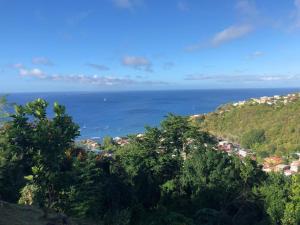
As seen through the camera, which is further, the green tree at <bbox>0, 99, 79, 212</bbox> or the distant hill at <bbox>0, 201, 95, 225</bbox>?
the green tree at <bbox>0, 99, 79, 212</bbox>

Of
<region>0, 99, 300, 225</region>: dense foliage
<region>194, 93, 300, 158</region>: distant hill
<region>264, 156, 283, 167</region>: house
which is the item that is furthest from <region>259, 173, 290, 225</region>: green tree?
<region>194, 93, 300, 158</region>: distant hill

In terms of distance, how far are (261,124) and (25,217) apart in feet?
260

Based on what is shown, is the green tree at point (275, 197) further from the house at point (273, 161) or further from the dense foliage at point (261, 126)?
the dense foliage at point (261, 126)

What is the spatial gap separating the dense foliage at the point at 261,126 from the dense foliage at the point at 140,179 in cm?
4788

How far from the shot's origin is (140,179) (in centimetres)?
2383

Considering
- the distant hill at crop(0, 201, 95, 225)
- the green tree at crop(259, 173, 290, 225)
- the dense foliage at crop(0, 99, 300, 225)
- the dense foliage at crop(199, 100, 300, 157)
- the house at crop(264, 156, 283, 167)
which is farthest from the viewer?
the dense foliage at crop(199, 100, 300, 157)

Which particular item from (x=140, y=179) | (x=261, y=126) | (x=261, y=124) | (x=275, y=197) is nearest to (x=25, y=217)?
(x=140, y=179)

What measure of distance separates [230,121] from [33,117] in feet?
248

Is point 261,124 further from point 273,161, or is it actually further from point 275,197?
point 275,197

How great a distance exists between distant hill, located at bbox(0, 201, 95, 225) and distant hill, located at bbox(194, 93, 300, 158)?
61217mm

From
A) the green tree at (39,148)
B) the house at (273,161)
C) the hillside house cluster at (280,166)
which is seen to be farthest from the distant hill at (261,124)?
the green tree at (39,148)

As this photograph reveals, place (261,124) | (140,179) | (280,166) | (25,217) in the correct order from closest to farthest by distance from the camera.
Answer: (25,217) < (140,179) < (280,166) < (261,124)

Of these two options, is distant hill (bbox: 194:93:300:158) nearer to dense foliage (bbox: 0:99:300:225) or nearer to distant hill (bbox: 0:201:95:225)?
dense foliage (bbox: 0:99:300:225)

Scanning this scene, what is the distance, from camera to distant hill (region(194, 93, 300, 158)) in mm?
74869
